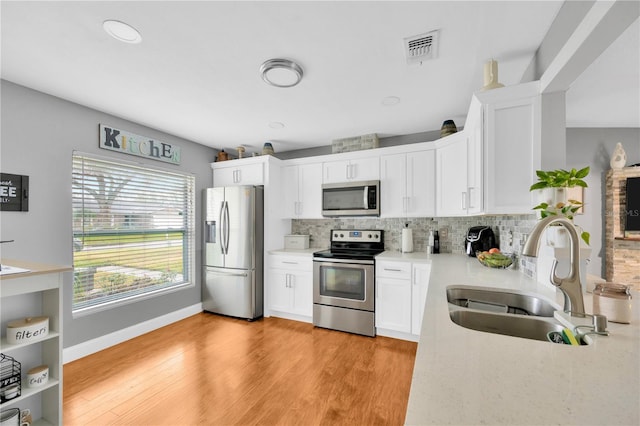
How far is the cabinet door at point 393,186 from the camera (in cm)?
327

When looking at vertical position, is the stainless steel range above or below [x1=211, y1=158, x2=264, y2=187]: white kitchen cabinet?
below

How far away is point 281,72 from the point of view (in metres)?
1.98

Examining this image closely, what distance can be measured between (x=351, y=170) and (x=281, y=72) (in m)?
1.76

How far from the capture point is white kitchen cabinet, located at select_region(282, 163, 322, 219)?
3738mm

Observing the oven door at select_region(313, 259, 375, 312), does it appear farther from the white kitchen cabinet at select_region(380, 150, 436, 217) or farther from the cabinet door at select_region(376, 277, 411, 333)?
the white kitchen cabinet at select_region(380, 150, 436, 217)

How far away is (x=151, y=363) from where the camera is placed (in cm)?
249

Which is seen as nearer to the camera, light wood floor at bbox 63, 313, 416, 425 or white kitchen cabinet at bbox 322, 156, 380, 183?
light wood floor at bbox 63, 313, 416, 425

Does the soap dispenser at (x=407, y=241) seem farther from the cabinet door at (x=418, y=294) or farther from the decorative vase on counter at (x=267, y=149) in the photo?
the decorative vase on counter at (x=267, y=149)

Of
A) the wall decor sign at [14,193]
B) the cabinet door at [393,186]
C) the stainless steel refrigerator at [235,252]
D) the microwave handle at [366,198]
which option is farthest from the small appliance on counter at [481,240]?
the wall decor sign at [14,193]

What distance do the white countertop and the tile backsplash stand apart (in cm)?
186

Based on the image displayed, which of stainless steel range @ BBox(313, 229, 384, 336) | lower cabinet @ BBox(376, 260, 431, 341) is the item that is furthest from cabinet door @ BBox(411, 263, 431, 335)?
stainless steel range @ BBox(313, 229, 384, 336)

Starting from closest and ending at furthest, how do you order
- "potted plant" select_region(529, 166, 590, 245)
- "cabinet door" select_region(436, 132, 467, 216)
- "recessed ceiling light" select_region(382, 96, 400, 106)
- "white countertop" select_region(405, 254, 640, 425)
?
"white countertop" select_region(405, 254, 640, 425) → "potted plant" select_region(529, 166, 590, 245) → "recessed ceiling light" select_region(382, 96, 400, 106) → "cabinet door" select_region(436, 132, 467, 216)

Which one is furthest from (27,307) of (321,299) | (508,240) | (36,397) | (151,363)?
(508,240)

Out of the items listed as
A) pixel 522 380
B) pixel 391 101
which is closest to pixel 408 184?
pixel 391 101
